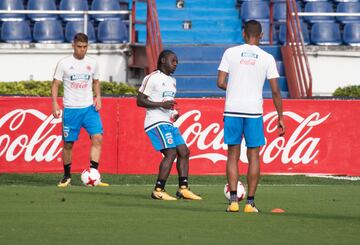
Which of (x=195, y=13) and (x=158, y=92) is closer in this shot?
(x=158, y=92)

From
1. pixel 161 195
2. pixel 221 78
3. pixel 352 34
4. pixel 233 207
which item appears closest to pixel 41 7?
pixel 352 34

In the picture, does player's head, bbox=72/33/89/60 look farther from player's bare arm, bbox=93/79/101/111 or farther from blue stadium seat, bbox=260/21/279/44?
blue stadium seat, bbox=260/21/279/44

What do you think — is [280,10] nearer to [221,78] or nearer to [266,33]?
[266,33]

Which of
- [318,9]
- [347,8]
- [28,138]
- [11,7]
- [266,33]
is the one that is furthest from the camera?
[347,8]

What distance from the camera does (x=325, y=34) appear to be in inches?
1059

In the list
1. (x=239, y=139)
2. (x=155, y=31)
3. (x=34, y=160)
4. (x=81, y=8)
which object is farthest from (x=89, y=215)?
(x=81, y=8)

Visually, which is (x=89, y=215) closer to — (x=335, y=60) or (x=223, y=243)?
(x=223, y=243)

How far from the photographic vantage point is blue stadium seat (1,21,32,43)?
25.7 m

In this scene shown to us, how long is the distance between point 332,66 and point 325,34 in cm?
89

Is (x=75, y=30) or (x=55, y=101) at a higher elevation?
(x=75, y=30)

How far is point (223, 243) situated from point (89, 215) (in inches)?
105

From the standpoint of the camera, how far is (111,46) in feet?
83.6

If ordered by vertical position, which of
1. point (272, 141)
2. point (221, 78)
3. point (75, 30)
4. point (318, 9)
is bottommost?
point (272, 141)

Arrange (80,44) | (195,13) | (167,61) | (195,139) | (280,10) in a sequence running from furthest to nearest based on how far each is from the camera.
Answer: (280,10)
(195,13)
(195,139)
(80,44)
(167,61)
